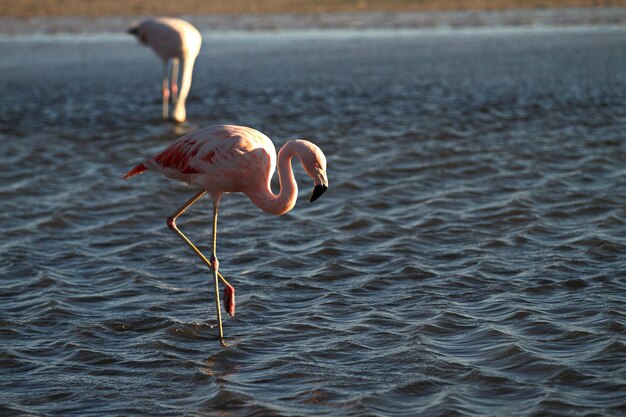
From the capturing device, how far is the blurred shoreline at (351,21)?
19.9 metres

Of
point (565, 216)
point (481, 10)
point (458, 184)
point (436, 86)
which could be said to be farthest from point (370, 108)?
point (481, 10)

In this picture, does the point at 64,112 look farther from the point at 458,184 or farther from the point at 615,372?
the point at 615,372

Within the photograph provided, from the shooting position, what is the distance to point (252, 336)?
518 cm

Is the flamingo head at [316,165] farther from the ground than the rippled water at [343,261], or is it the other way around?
the flamingo head at [316,165]

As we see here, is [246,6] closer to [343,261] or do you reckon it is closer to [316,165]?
[343,261]

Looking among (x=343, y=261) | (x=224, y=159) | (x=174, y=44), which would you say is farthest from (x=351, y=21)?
(x=224, y=159)

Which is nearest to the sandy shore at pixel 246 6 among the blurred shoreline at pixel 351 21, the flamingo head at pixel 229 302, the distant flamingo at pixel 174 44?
the blurred shoreline at pixel 351 21

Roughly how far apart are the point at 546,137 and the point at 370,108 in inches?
103

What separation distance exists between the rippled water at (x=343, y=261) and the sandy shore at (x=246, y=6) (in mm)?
10022

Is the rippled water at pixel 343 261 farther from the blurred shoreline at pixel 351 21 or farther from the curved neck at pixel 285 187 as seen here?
the blurred shoreline at pixel 351 21

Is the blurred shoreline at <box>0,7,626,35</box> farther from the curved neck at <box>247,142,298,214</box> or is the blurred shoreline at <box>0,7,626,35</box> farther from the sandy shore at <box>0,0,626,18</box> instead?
the curved neck at <box>247,142,298,214</box>

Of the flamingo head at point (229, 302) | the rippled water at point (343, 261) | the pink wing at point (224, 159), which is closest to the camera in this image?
the rippled water at point (343, 261)

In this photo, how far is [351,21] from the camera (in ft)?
69.3

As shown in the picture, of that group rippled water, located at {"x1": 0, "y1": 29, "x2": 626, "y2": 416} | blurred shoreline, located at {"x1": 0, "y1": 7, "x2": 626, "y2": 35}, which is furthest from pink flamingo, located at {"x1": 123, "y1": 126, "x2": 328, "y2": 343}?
blurred shoreline, located at {"x1": 0, "y1": 7, "x2": 626, "y2": 35}
